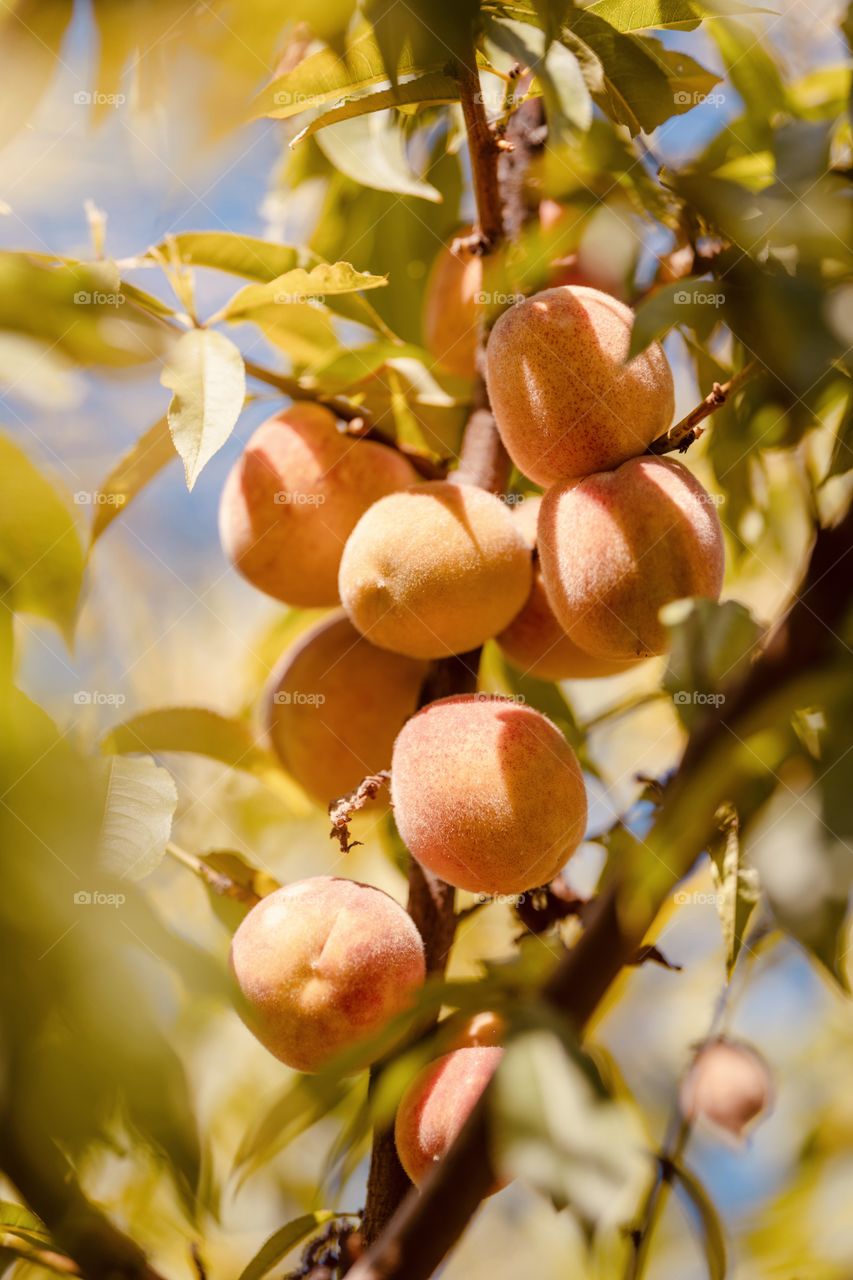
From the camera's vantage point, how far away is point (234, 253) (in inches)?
52.6

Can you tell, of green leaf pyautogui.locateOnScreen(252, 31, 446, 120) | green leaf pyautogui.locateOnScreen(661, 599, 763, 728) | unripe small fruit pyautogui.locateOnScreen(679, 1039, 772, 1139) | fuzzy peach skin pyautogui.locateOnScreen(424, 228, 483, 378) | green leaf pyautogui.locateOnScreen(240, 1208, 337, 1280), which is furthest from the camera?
fuzzy peach skin pyautogui.locateOnScreen(424, 228, 483, 378)

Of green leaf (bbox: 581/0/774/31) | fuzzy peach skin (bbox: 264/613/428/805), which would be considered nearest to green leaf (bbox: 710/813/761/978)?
fuzzy peach skin (bbox: 264/613/428/805)

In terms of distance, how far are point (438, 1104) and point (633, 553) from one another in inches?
20.0

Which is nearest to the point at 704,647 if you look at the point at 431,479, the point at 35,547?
the point at 35,547

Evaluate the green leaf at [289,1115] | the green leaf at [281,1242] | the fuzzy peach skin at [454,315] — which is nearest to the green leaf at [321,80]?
the fuzzy peach skin at [454,315]

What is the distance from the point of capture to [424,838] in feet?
3.43

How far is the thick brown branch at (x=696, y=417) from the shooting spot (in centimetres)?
96

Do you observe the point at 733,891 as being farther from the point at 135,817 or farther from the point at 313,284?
the point at 313,284

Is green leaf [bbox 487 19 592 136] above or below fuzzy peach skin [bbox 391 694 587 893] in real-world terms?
above

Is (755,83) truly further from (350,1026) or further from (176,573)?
(176,573)

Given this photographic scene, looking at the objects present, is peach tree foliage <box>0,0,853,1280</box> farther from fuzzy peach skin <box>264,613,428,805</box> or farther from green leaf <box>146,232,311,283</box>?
fuzzy peach skin <box>264,613,428,805</box>

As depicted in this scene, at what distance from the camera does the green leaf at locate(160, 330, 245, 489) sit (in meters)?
1.03

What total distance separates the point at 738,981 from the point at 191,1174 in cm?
55

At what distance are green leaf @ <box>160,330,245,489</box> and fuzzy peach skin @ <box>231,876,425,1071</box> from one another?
16.6 inches
